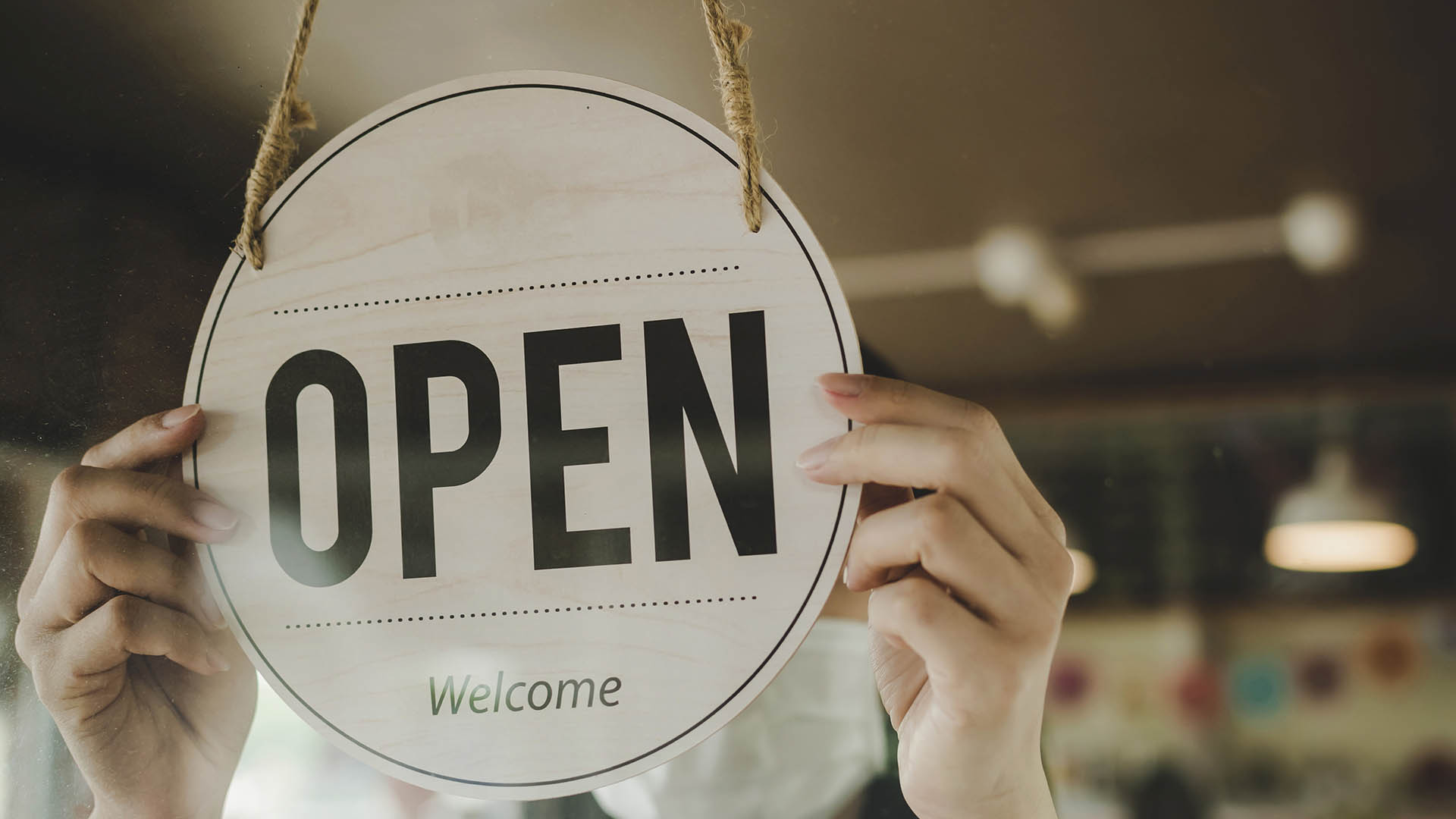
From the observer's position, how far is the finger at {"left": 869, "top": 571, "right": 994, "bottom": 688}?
0.73 meters

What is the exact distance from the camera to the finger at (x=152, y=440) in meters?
0.85

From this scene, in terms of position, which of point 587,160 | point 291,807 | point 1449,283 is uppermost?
point 587,160

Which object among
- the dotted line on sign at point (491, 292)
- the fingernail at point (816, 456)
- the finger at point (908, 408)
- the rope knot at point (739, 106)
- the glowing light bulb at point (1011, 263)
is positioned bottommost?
the fingernail at point (816, 456)

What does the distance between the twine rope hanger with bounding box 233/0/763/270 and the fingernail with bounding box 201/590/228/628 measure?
0.99 ft

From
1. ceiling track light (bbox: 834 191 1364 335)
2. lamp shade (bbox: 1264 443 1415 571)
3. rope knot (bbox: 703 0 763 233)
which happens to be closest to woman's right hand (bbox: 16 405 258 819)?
rope knot (bbox: 703 0 763 233)

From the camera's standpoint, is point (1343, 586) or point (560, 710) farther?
point (1343, 586)

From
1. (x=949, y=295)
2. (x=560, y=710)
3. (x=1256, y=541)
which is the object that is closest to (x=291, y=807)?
(x=560, y=710)

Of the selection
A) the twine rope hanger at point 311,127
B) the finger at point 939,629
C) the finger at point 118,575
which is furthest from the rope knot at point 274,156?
the finger at point 939,629

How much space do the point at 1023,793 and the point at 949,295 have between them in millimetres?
440

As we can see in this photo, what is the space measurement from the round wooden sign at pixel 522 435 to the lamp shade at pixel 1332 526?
462 mm

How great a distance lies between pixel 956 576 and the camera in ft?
2.42

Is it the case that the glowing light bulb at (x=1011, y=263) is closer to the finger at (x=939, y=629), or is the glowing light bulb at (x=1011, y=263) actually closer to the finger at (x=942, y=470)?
the finger at (x=942, y=470)

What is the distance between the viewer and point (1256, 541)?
0.91 m

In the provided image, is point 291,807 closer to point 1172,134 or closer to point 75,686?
point 75,686
